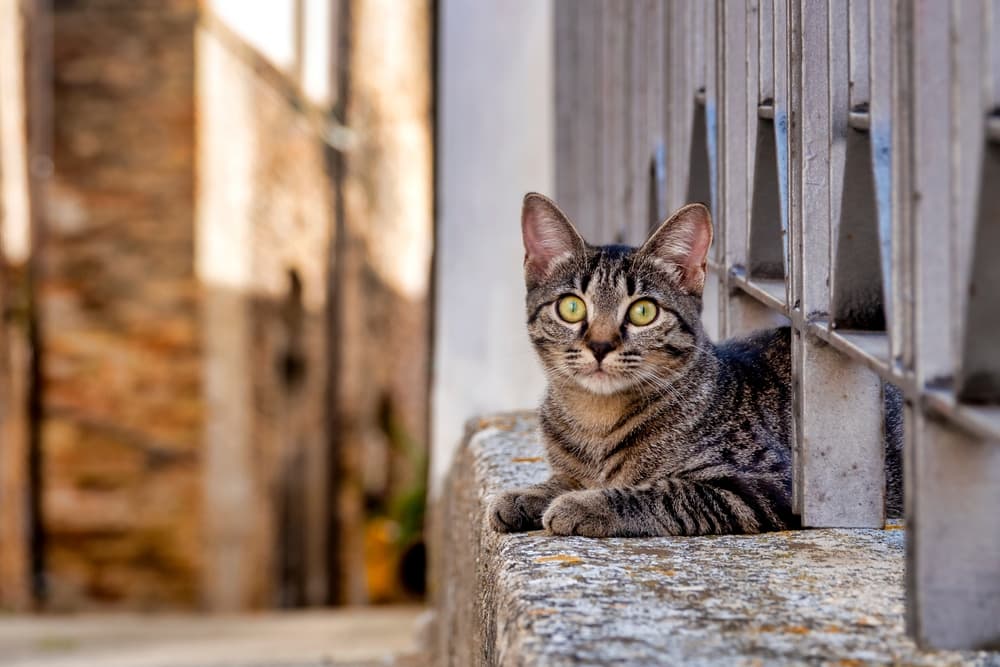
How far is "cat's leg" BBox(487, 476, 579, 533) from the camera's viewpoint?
207cm

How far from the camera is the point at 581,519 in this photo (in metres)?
1.96

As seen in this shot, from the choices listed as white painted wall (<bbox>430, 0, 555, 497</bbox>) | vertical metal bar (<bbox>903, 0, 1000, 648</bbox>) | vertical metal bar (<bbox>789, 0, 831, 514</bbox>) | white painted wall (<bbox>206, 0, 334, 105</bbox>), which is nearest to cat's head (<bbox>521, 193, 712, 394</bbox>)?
vertical metal bar (<bbox>789, 0, 831, 514</bbox>)

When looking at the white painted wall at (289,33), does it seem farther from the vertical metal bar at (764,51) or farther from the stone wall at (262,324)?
the vertical metal bar at (764,51)

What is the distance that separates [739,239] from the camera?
8.31ft

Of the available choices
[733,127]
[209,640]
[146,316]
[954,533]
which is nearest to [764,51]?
[733,127]

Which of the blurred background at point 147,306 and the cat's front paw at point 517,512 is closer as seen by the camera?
the cat's front paw at point 517,512

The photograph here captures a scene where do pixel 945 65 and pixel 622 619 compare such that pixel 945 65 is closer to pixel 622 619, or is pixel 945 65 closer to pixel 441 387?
pixel 622 619

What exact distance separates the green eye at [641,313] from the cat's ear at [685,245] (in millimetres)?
112

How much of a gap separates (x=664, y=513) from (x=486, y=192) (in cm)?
353

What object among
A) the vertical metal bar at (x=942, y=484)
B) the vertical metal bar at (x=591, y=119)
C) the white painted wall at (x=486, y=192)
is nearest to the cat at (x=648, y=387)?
the vertical metal bar at (x=942, y=484)

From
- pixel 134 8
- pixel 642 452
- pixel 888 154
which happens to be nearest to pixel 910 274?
pixel 888 154

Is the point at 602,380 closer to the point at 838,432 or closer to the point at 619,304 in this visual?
the point at 619,304

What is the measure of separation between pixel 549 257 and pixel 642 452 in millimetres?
447

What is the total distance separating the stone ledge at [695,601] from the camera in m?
1.33
